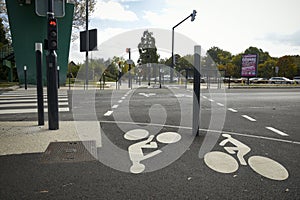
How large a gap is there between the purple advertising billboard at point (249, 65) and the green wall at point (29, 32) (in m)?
21.0

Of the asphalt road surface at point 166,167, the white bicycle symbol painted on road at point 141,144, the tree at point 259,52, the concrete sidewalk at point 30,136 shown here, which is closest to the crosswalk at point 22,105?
the concrete sidewalk at point 30,136

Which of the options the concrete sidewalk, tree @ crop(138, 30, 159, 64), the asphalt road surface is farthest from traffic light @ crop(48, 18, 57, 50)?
tree @ crop(138, 30, 159, 64)

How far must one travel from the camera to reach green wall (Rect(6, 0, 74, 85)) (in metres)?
19.8

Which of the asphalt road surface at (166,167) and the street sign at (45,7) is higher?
the street sign at (45,7)

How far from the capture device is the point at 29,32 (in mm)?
20297

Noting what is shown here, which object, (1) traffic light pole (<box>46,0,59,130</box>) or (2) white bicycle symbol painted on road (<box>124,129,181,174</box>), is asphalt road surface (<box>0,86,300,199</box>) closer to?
(2) white bicycle symbol painted on road (<box>124,129,181,174</box>)

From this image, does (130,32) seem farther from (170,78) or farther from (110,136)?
(170,78)

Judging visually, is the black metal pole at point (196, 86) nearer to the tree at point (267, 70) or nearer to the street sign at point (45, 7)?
the street sign at point (45, 7)

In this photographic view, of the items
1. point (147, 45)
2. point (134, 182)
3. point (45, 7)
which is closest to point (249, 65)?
point (147, 45)

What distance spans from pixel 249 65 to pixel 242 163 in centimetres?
3073

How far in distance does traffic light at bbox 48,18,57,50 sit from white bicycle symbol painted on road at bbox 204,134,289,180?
3.81m

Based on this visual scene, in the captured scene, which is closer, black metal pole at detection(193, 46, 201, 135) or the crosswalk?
black metal pole at detection(193, 46, 201, 135)

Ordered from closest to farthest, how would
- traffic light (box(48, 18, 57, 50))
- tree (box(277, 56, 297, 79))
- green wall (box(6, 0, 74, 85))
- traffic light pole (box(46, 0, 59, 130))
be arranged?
traffic light (box(48, 18, 57, 50)), traffic light pole (box(46, 0, 59, 130)), green wall (box(6, 0, 74, 85)), tree (box(277, 56, 297, 79))

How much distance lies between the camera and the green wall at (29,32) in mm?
19750
